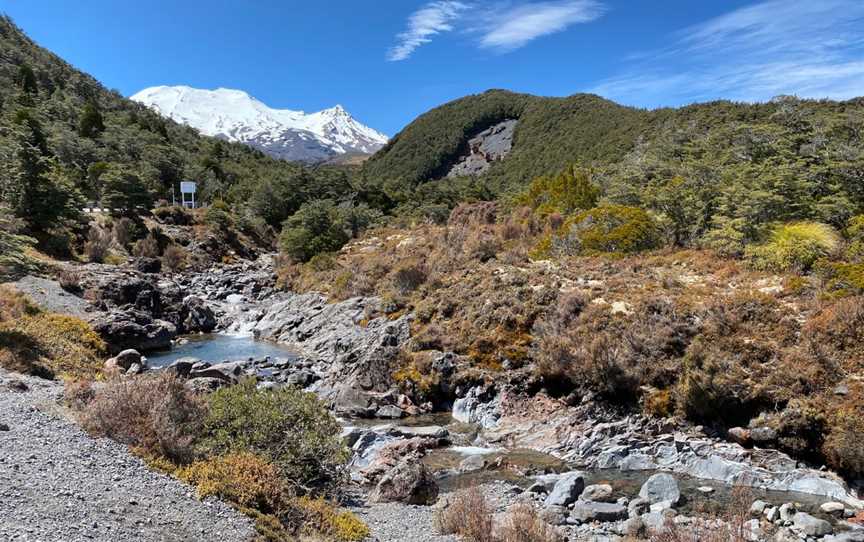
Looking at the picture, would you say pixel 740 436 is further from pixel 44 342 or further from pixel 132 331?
pixel 132 331

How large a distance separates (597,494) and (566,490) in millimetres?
650

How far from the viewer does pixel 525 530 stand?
884cm

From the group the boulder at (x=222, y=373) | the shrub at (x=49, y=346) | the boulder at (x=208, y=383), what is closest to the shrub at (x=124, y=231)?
the shrub at (x=49, y=346)

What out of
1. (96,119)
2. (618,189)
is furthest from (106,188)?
(618,189)

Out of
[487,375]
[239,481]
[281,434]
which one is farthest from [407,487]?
[487,375]

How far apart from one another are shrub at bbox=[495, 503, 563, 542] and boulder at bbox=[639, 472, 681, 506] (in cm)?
296

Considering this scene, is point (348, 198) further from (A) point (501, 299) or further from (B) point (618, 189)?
(A) point (501, 299)

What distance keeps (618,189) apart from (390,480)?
2966 centimetres

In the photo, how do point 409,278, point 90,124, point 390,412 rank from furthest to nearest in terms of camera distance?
point 90,124, point 409,278, point 390,412

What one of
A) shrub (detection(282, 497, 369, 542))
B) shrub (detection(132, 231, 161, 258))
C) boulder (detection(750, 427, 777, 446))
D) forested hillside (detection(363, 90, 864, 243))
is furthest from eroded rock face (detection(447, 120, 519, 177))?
shrub (detection(282, 497, 369, 542))

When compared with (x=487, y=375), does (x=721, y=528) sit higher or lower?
lower

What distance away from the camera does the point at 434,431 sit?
1619 centimetres

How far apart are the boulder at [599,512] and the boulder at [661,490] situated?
3.13 ft

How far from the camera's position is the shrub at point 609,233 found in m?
26.1
